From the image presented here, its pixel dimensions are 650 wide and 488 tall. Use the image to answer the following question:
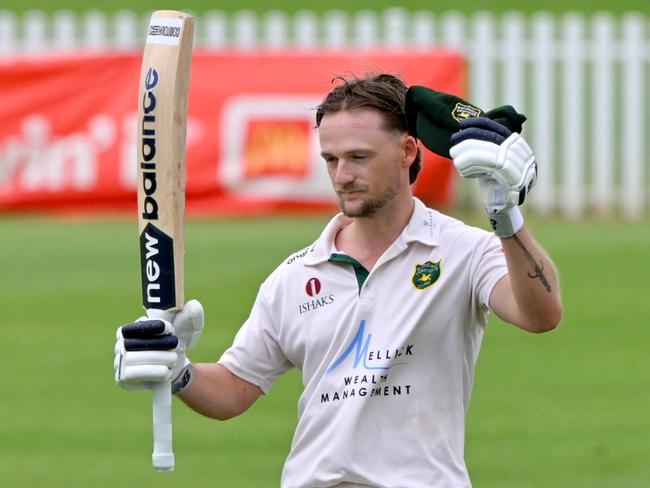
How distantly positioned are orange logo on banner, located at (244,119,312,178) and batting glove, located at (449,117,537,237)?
12553 mm

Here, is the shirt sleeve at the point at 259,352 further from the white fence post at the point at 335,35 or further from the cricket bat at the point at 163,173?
the white fence post at the point at 335,35

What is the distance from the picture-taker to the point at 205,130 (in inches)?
682

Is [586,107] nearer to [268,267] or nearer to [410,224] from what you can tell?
[268,267]

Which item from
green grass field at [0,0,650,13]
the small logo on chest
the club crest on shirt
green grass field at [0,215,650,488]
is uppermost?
green grass field at [0,0,650,13]

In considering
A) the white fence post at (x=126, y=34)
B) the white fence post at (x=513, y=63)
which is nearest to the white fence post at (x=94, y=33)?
the white fence post at (x=126, y=34)

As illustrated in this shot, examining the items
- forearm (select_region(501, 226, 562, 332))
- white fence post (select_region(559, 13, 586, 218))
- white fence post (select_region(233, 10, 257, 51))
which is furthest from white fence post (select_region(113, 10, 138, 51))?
forearm (select_region(501, 226, 562, 332))

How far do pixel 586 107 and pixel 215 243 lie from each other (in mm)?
5241

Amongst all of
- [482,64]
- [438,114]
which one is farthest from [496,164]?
[482,64]

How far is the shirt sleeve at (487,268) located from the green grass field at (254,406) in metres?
3.47

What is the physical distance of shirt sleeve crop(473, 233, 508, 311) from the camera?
16.2 ft

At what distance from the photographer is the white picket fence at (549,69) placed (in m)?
18.0

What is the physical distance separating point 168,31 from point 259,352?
103cm

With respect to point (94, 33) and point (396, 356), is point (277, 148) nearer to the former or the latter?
point (94, 33)

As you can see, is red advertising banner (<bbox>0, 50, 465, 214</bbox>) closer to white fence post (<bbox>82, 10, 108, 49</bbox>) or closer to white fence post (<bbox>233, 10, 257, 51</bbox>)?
white fence post (<bbox>233, 10, 257, 51</bbox>)
